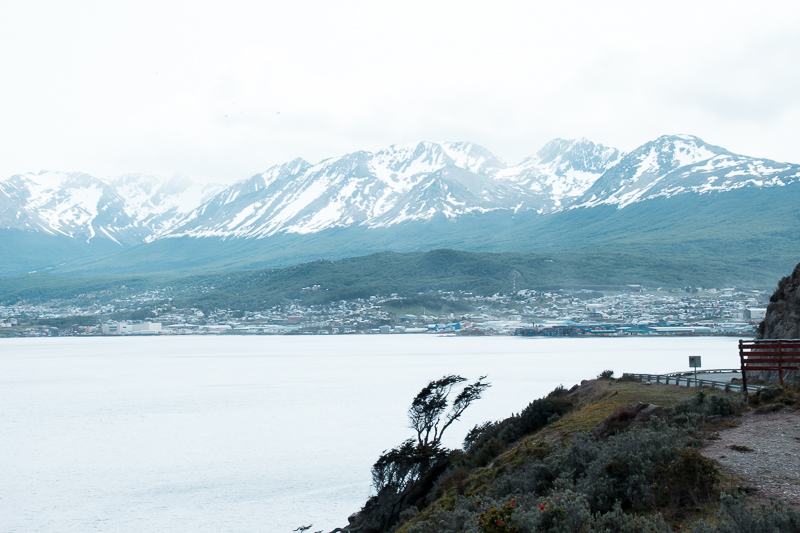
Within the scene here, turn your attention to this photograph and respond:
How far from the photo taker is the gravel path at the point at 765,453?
29.4 ft

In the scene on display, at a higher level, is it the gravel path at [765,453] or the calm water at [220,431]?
the gravel path at [765,453]

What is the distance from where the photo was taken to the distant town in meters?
151

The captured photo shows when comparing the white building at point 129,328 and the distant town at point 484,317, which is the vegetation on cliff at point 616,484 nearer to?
the distant town at point 484,317

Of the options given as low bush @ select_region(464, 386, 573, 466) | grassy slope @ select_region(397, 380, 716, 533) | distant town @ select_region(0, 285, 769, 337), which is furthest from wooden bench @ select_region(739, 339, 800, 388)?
distant town @ select_region(0, 285, 769, 337)

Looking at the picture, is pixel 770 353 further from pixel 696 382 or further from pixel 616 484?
pixel 696 382

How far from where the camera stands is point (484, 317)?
172625mm

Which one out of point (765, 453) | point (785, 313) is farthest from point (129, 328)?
point (765, 453)

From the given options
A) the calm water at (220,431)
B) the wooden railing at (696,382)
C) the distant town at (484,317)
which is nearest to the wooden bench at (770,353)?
the wooden railing at (696,382)

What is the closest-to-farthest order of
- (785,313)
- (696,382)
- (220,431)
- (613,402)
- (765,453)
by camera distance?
(765,453) < (613,402) < (696,382) < (785,313) < (220,431)

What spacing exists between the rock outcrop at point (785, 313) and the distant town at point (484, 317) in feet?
394

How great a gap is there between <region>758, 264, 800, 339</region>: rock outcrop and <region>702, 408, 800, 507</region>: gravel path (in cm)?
998

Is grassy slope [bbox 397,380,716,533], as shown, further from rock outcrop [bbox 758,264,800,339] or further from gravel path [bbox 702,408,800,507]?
rock outcrop [bbox 758,264,800,339]

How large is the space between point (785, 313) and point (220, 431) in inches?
1350

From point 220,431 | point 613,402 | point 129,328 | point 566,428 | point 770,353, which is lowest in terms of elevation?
point 220,431
